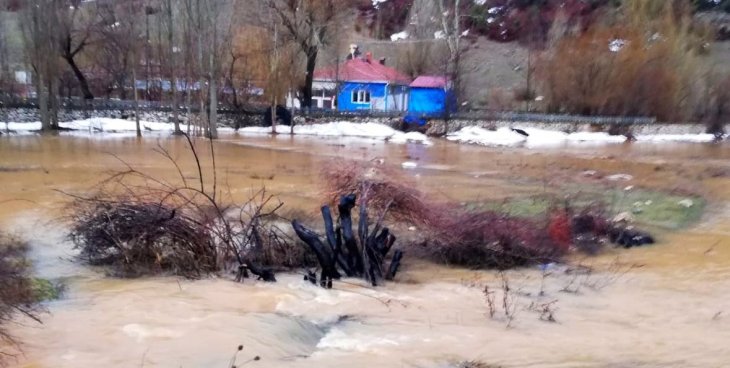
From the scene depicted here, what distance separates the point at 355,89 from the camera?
5566cm

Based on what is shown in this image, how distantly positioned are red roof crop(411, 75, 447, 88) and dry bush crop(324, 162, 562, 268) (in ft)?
134

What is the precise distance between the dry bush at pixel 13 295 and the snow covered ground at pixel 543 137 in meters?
32.7

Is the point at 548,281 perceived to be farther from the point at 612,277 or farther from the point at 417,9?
the point at 417,9

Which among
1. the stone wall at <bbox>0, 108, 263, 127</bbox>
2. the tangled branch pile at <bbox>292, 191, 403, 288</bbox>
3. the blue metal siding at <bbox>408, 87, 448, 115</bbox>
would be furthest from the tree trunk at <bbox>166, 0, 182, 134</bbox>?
the tangled branch pile at <bbox>292, 191, 403, 288</bbox>

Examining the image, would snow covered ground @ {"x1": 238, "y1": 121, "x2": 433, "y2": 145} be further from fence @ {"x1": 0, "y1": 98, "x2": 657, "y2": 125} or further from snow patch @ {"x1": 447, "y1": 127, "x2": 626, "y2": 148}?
snow patch @ {"x1": 447, "y1": 127, "x2": 626, "y2": 148}

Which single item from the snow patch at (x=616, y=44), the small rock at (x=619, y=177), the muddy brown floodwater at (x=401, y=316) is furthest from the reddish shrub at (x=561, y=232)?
the snow patch at (x=616, y=44)

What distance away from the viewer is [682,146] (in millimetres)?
38125

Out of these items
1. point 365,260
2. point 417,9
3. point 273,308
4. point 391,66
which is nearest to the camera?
point 273,308

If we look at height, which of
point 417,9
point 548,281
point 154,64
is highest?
point 417,9

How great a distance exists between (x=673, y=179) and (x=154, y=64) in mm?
35654

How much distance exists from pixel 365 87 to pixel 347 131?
37.5ft

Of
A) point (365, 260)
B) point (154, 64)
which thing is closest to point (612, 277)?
point (365, 260)

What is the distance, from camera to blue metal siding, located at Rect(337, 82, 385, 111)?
182 ft

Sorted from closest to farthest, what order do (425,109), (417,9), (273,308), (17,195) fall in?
(273,308)
(17,195)
(425,109)
(417,9)
